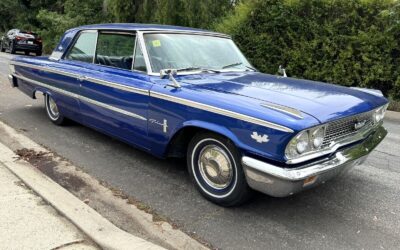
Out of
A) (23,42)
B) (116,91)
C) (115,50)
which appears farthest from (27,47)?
(116,91)

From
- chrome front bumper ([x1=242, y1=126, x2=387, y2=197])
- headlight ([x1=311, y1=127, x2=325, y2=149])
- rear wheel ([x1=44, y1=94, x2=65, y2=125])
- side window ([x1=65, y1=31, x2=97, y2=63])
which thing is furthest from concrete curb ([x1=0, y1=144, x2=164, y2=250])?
rear wheel ([x1=44, y1=94, x2=65, y2=125])

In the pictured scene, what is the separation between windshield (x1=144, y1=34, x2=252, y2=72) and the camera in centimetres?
457

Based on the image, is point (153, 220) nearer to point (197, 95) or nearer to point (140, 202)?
point (140, 202)

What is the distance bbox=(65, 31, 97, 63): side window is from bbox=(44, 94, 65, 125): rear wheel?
2.73 ft

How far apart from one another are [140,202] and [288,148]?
59.5 inches

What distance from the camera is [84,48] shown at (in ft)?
19.1

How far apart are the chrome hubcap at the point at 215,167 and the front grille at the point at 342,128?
2.82 feet

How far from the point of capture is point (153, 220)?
140 inches

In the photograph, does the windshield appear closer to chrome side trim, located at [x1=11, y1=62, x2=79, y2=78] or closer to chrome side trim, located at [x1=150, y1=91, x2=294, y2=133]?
chrome side trim, located at [x1=150, y1=91, x2=294, y2=133]

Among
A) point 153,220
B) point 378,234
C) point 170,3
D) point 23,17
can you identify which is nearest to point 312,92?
point 378,234

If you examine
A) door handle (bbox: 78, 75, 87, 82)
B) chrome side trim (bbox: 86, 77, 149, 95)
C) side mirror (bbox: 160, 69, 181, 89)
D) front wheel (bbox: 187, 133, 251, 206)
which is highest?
side mirror (bbox: 160, 69, 181, 89)

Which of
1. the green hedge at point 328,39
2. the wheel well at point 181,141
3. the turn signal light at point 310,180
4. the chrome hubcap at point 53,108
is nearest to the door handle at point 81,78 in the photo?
the chrome hubcap at point 53,108

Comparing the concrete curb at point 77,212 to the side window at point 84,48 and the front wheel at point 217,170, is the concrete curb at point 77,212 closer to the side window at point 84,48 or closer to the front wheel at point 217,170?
the front wheel at point 217,170

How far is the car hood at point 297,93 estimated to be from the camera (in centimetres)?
349
